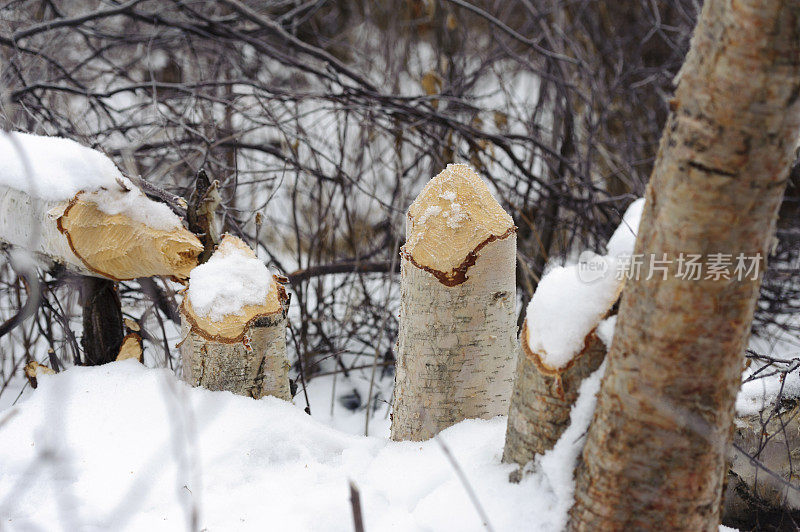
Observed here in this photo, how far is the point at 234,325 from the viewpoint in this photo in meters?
1.38

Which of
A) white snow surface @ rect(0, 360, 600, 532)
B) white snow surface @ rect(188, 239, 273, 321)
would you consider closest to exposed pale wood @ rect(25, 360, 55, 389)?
white snow surface @ rect(0, 360, 600, 532)

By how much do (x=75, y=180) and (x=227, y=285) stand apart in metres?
0.41

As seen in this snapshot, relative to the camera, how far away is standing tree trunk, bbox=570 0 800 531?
30.1 inches

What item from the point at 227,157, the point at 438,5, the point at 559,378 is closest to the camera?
the point at 559,378

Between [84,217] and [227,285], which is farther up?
[84,217]

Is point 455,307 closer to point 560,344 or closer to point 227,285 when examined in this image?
point 560,344

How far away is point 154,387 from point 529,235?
2.56m

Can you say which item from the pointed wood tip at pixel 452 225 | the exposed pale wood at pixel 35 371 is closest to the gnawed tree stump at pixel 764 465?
the pointed wood tip at pixel 452 225

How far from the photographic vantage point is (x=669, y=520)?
3.04ft

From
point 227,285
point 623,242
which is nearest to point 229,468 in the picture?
point 227,285

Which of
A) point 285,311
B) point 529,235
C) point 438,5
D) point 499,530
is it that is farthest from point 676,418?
point 438,5

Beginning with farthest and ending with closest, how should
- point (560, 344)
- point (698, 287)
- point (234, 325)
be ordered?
point (234, 325), point (560, 344), point (698, 287)

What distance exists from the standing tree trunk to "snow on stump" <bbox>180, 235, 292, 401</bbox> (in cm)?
75

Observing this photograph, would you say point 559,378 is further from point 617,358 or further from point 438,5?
point 438,5
